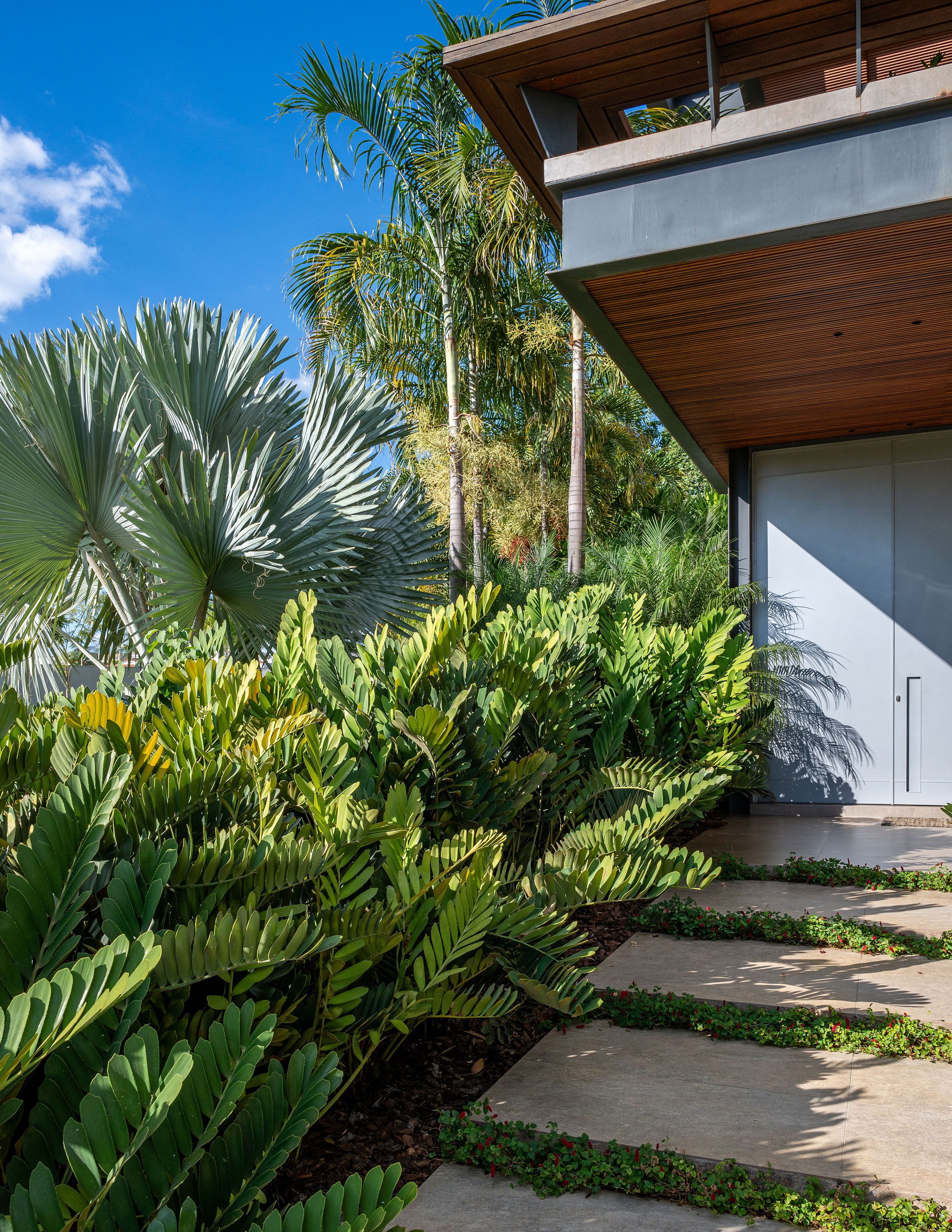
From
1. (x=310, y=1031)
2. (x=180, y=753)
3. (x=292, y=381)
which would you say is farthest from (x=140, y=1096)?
→ (x=292, y=381)

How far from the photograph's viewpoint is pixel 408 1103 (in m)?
2.28

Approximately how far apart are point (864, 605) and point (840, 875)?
10.1 ft

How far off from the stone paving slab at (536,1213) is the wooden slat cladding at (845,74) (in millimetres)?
5864

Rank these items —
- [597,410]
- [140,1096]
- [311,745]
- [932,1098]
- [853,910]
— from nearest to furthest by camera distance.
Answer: [140,1096] → [311,745] → [932,1098] → [853,910] → [597,410]

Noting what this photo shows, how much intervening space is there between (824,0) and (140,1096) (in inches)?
154

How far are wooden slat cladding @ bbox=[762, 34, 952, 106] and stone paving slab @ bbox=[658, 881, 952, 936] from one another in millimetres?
4639

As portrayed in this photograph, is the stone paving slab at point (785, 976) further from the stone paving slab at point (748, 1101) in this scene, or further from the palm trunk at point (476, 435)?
the palm trunk at point (476, 435)

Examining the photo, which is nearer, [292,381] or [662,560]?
[292,381]

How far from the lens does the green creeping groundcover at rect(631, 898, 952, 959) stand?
3479mm

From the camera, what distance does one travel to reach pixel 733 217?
11.5 feet

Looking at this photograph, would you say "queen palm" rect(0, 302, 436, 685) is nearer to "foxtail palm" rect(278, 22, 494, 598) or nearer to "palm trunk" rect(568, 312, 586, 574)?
"foxtail palm" rect(278, 22, 494, 598)

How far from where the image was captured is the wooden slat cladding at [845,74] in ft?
18.7

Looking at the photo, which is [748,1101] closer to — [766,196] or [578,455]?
[766,196]

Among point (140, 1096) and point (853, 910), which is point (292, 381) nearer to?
point (853, 910)
